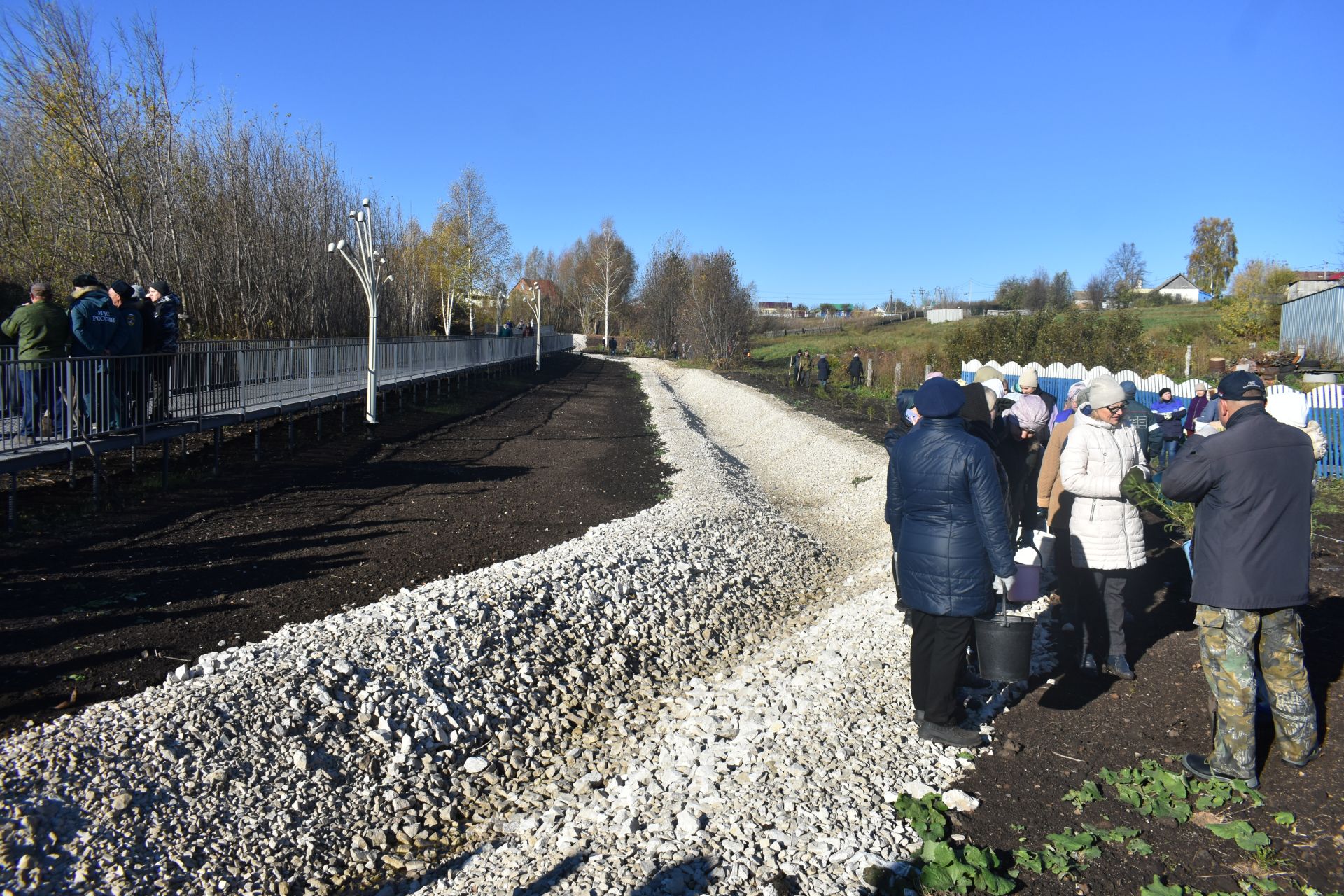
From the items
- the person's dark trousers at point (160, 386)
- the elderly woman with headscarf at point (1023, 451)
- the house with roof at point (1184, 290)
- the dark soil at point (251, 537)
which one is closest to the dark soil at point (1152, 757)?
the elderly woman with headscarf at point (1023, 451)

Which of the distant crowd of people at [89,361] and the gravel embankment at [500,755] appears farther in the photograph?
the distant crowd of people at [89,361]

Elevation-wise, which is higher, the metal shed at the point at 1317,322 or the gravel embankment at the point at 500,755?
the metal shed at the point at 1317,322

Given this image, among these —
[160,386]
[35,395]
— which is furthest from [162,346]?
[35,395]

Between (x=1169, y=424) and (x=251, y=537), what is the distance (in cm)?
1203

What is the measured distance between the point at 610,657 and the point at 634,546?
2164 millimetres

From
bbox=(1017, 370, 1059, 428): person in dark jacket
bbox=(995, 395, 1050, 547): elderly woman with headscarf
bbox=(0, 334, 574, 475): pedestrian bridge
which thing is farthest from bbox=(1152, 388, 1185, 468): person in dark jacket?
bbox=(0, 334, 574, 475): pedestrian bridge

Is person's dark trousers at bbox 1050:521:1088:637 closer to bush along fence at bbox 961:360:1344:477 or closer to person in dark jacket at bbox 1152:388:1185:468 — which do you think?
bush along fence at bbox 961:360:1344:477

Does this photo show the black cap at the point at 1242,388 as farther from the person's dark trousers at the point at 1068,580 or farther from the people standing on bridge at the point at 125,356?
the people standing on bridge at the point at 125,356

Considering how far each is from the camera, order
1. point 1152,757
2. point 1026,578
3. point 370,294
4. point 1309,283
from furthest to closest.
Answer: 1. point 1309,283
2. point 370,294
3. point 1026,578
4. point 1152,757

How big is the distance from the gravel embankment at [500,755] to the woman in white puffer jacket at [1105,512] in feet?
4.28

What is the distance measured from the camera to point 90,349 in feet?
32.6

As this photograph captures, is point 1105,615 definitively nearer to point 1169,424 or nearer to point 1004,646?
point 1004,646

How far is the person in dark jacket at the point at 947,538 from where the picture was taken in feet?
14.4

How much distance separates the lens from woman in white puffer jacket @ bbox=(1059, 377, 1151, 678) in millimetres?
5328
